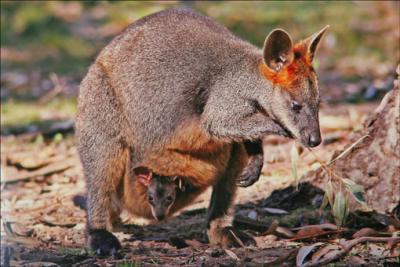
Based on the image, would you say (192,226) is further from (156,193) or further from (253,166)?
(253,166)

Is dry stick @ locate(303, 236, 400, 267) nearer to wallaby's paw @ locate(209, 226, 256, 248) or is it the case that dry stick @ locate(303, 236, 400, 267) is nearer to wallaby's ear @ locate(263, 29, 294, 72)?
wallaby's paw @ locate(209, 226, 256, 248)

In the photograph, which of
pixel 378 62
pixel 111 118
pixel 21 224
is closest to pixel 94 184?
pixel 111 118

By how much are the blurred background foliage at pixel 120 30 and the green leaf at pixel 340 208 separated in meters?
4.53

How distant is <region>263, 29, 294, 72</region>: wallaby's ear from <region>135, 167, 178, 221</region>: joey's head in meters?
1.18

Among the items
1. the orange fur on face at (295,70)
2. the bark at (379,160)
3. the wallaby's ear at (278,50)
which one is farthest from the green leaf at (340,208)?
the wallaby's ear at (278,50)

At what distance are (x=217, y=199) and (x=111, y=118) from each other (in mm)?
985

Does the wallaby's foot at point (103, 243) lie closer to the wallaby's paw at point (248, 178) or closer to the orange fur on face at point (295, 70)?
the wallaby's paw at point (248, 178)

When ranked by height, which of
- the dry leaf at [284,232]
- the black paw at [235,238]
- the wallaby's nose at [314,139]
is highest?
the wallaby's nose at [314,139]

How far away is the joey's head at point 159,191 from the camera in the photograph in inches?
233

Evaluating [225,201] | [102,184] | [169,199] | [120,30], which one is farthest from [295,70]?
[120,30]

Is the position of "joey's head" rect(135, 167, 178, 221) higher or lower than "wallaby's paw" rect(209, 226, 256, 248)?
higher

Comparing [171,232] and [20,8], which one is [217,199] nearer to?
[171,232]

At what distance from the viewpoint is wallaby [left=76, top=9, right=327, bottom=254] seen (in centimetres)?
559

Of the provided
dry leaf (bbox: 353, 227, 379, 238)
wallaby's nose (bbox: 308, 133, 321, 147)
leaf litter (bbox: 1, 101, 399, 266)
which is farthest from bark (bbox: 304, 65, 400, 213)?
wallaby's nose (bbox: 308, 133, 321, 147)
